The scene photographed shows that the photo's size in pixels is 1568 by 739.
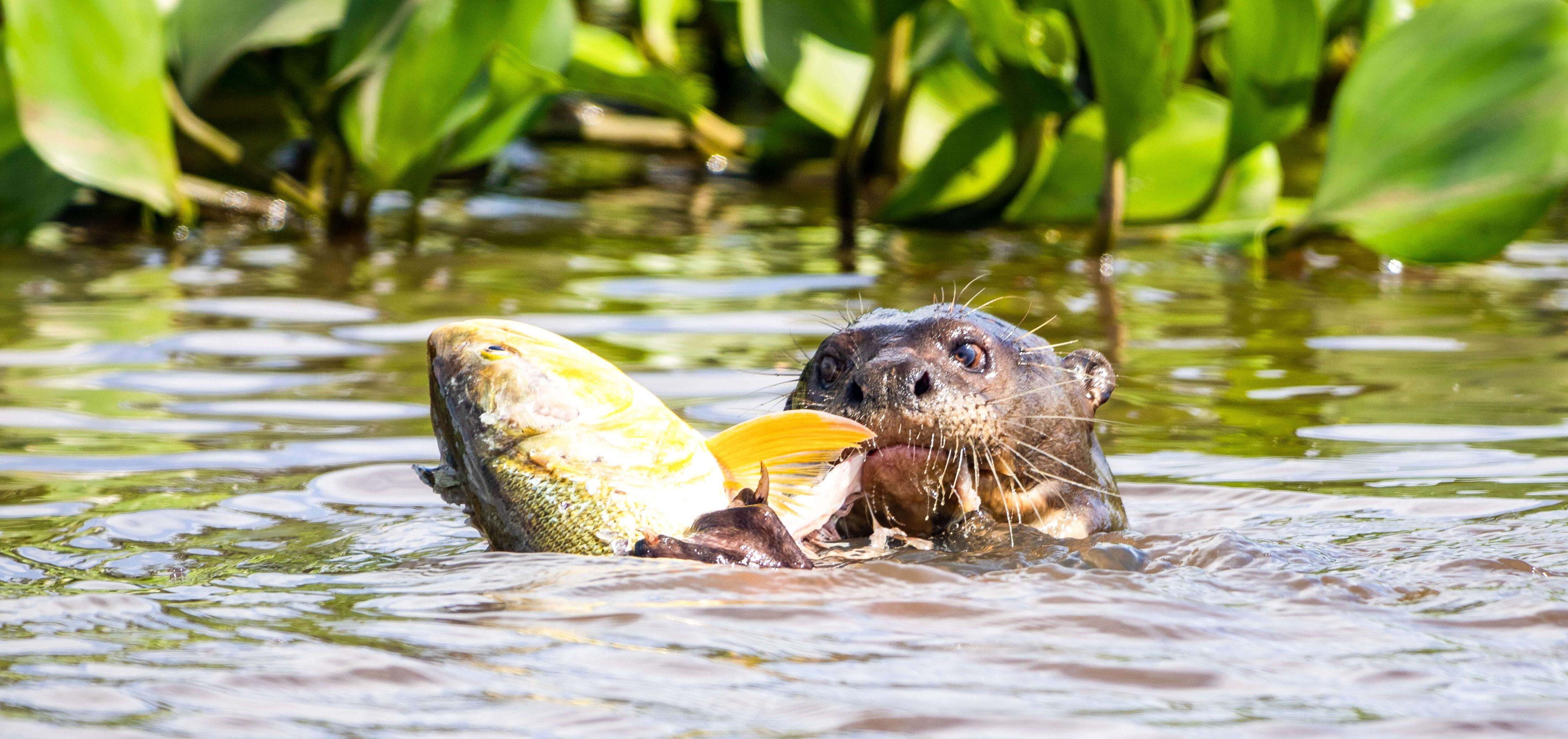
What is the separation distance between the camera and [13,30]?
6.50 meters

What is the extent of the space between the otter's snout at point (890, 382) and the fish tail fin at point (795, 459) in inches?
4.3

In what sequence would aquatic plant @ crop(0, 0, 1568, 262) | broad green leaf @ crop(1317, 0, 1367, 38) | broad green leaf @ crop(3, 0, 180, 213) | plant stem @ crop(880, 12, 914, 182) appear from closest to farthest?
1. aquatic plant @ crop(0, 0, 1568, 262)
2. broad green leaf @ crop(3, 0, 180, 213)
3. broad green leaf @ crop(1317, 0, 1367, 38)
4. plant stem @ crop(880, 12, 914, 182)

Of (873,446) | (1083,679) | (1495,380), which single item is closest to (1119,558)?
(873,446)

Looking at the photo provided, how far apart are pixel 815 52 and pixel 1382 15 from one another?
2.50m

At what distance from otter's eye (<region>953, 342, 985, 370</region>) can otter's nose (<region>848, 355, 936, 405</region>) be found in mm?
231

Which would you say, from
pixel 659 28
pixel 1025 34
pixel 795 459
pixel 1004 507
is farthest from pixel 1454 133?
pixel 659 28

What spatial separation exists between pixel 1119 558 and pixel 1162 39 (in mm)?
3727

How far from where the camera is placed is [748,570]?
10.4 ft

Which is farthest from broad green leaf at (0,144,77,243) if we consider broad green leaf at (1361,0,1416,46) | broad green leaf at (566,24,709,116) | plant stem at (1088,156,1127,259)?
broad green leaf at (1361,0,1416,46)

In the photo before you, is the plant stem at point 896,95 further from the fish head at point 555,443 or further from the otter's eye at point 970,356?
the fish head at point 555,443

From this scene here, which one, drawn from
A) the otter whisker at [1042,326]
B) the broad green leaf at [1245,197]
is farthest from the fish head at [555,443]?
the broad green leaf at [1245,197]

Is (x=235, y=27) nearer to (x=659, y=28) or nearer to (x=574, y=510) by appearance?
(x=659, y=28)

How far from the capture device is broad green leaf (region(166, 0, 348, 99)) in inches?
283

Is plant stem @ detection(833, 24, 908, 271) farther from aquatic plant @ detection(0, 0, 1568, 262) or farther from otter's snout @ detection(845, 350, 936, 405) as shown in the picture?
otter's snout @ detection(845, 350, 936, 405)
